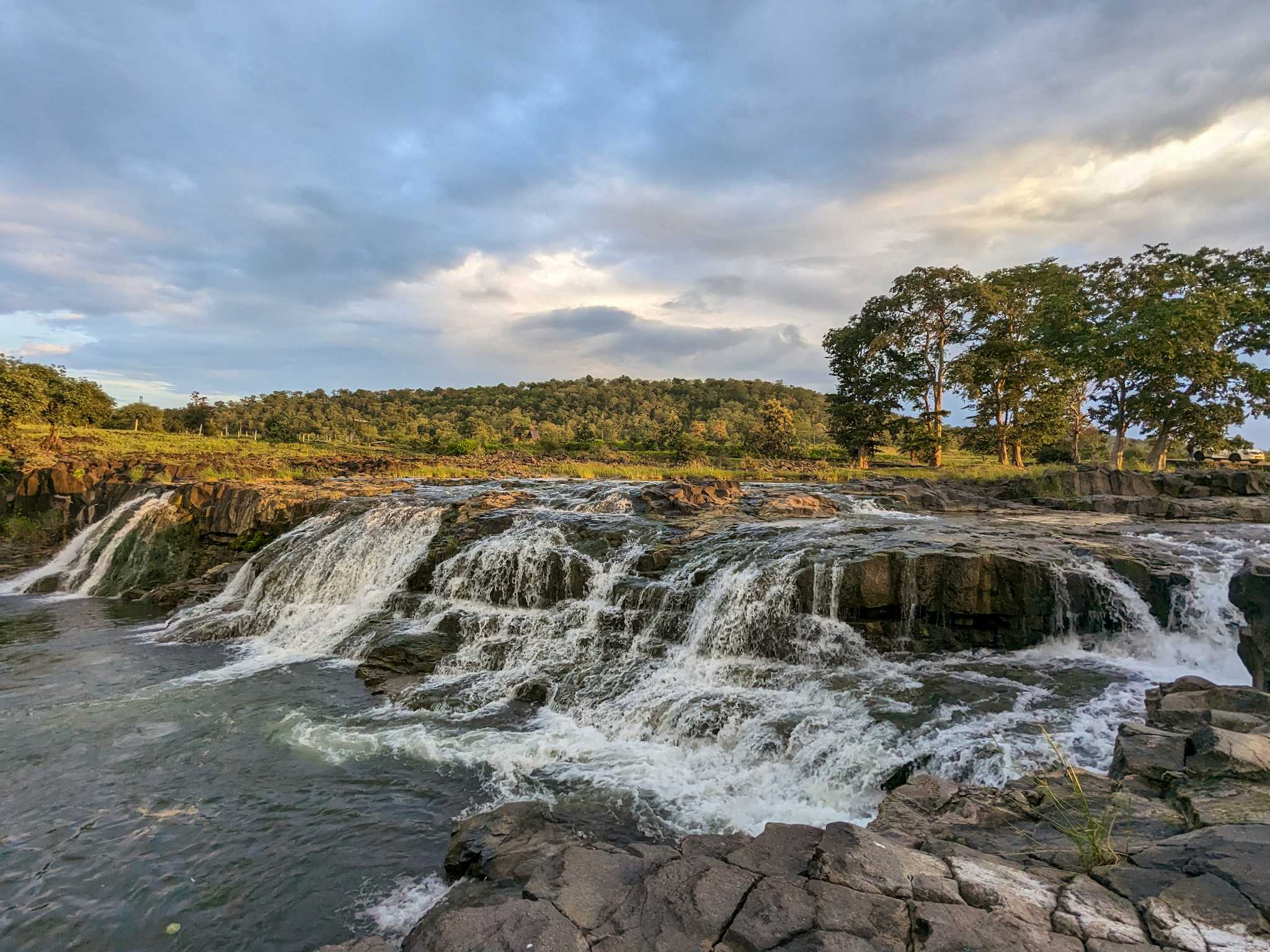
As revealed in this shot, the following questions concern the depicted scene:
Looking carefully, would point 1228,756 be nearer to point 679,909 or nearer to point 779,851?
point 779,851

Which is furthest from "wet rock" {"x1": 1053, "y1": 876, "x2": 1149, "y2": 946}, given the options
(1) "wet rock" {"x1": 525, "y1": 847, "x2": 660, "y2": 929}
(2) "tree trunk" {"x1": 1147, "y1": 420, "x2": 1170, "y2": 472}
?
(2) "tree trunk" {"x1": 1147, "y1": 420, "x2": 1170, "y2": 472}

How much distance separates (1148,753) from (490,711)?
761 cm

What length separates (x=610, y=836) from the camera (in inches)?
216

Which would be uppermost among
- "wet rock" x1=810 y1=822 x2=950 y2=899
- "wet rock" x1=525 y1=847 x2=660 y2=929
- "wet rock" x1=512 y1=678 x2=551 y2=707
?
"wet rock" x1=810 y1=822 x2=950 y2=899

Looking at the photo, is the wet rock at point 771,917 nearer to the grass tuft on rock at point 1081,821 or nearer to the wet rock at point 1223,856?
the grass tuft on rock at point 1081,821

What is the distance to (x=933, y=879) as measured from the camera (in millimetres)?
3363

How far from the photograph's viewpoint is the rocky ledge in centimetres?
292

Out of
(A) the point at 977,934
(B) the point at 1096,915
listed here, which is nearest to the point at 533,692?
(A) the point at 977,934

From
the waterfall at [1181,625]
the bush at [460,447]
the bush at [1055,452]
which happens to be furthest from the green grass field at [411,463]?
the waterfall at [1181,625]

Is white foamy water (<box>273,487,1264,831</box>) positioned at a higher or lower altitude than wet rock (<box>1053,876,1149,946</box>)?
lower

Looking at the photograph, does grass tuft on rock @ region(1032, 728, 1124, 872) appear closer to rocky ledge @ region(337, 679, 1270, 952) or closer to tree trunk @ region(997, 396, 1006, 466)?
rocky ledge @ region(337, 679, 1270, 952)

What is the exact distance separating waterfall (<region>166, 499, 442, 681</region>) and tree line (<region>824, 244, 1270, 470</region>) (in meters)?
27.8

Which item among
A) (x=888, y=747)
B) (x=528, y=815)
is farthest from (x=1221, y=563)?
(x=528, y=815)

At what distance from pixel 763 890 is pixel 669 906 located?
596mm
